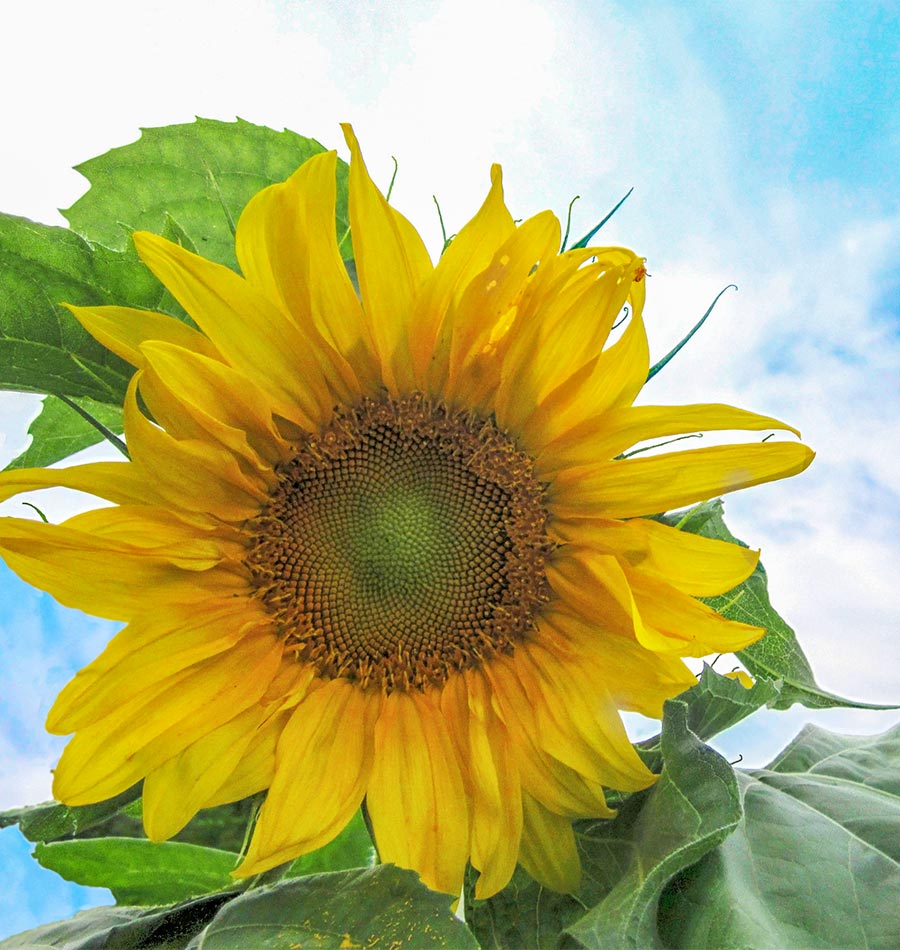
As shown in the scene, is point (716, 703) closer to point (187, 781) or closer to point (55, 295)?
point (187, 781)

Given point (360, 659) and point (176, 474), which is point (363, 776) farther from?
point (176, 474)

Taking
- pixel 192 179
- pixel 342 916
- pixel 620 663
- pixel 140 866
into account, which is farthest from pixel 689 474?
pixel 140 866

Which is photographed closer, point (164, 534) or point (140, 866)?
point (164, 534)

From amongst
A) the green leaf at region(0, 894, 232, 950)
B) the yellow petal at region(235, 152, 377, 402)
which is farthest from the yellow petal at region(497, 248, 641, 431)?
the green leaf at region(0, 894, 232, 950)

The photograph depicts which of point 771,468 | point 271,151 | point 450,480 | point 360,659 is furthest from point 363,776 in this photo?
point 271,151

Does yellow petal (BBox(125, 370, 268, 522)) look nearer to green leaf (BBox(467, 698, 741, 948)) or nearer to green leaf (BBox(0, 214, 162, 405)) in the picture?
green leaf (BBox(0, 214, 162, 405))

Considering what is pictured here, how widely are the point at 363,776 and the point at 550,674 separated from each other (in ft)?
0.52

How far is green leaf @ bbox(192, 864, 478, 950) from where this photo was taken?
64 cm

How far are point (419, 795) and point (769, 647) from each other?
A: 13.0 inches

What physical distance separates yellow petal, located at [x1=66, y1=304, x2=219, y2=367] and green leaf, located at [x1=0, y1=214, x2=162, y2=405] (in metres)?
0.03

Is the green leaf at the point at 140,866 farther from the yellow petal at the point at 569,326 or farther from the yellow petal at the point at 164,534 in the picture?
the yellow petal at the point at 569,326

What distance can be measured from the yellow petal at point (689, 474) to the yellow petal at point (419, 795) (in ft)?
0.71

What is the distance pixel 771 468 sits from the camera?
2.36 ft

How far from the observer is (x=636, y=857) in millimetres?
694
